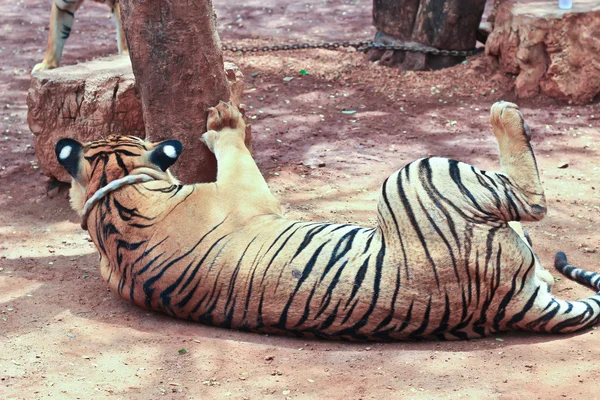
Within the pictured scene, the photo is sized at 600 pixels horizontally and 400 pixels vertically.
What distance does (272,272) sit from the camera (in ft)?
13.1

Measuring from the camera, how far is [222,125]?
16.7ft

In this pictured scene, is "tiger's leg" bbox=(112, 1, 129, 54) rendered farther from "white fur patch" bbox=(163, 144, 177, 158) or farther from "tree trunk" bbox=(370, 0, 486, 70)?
"tree trunk" bbox=(370, 0, 486, 70)

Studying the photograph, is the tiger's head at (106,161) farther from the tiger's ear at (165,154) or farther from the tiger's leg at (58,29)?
the tiger's leg at (58,29)

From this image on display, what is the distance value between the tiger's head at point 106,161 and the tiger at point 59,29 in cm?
299

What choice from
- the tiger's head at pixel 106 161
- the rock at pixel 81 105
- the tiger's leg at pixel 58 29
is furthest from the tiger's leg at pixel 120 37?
the tiger's head at pixel 106 161

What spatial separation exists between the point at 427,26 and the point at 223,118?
15.6 feet

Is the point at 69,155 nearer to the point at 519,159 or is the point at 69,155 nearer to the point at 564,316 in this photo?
the point at 519,159

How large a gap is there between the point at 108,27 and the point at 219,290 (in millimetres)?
9416

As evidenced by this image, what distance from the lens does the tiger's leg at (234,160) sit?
15.1 ft

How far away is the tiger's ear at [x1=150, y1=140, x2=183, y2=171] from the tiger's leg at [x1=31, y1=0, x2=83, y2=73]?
11.0 feet

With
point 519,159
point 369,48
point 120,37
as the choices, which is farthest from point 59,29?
point 519,159

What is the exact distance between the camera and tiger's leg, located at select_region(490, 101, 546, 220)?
161 inches

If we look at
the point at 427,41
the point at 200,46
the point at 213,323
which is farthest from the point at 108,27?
the point at 213,323

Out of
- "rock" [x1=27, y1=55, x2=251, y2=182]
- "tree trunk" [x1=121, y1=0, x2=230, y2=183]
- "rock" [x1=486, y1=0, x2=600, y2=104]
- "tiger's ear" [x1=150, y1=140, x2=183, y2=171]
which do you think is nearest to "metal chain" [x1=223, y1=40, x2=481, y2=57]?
"rock" [x1=486, y1=0, x2=600, y2=104]
